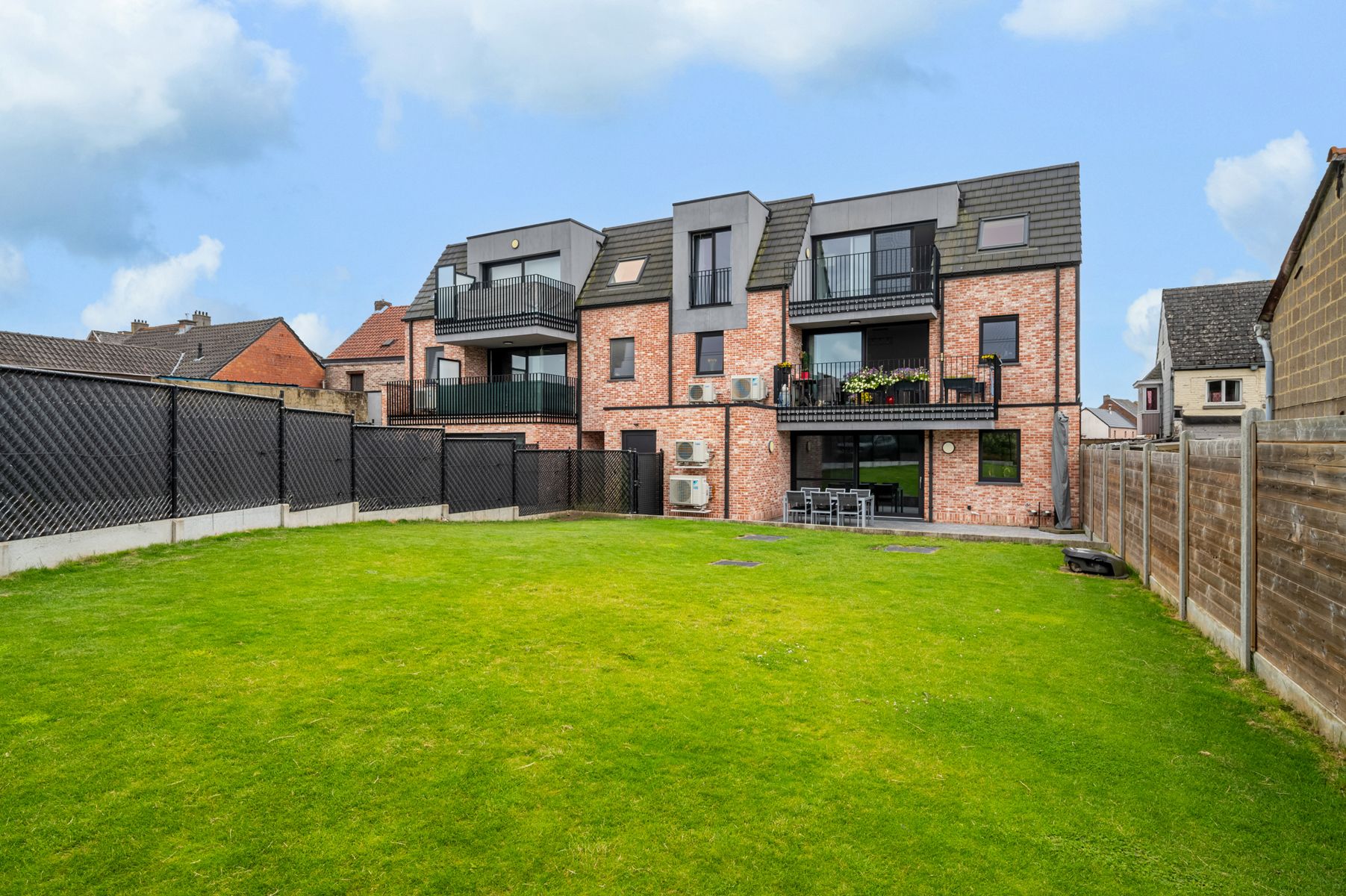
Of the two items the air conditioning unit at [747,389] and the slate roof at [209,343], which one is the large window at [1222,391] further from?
the slate roof at [209,343]

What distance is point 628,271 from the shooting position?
22.5m

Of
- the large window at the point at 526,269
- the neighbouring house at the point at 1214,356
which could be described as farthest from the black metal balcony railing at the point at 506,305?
the neighbouring house at the point at 1214,356

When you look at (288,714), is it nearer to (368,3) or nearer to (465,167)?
(368,3)

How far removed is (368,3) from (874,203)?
506 inches

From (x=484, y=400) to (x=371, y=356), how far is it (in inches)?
589

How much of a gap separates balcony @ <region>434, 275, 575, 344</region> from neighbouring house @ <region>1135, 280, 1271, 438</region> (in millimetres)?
24852

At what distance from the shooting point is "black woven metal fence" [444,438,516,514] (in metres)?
14.5

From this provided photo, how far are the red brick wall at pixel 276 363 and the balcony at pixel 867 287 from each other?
1017 inches

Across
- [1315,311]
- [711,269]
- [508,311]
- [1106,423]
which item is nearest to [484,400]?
[508,311]

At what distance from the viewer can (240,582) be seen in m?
6.69

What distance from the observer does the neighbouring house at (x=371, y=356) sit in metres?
33.2

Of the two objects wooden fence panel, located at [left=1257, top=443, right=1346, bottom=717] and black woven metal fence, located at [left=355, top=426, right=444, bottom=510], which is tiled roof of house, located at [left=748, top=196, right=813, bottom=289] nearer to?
black woven metal fence, located at [left=355, top=426, right=444, bottom=510]

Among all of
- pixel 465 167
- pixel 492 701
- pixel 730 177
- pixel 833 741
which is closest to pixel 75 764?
pixel 492 701

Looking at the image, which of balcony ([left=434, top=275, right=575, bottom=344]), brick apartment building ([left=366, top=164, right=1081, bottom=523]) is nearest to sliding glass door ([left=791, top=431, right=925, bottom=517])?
brick apartment building ([left=366, top=164, right=1081, bottom=523])
